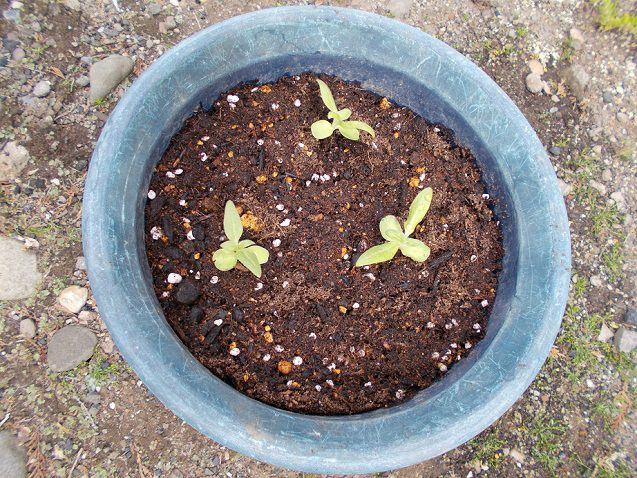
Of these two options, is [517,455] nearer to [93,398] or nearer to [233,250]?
[233,250]

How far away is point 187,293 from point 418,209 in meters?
0.59

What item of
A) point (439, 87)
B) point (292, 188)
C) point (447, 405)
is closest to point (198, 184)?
point (292, 188)

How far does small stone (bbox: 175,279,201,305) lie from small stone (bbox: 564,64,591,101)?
1651 mm

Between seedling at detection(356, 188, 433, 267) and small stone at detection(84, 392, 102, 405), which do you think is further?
small stone at detection(84, 392, 102, 405)

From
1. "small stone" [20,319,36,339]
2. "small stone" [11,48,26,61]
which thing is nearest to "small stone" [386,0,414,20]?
"small stone" [11,48,26,61]

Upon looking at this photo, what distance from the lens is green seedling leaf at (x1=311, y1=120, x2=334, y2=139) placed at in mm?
1255

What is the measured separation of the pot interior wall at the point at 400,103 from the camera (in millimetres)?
1219

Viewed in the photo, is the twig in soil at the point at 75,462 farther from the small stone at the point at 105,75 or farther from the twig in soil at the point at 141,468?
the small stone at the point at 105,75

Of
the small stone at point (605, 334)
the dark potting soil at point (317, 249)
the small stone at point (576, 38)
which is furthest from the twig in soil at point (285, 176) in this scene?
the small stone at point (576, 38)

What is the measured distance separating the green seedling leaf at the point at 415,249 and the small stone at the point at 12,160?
4.08 feet

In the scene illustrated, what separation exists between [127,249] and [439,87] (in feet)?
2.77

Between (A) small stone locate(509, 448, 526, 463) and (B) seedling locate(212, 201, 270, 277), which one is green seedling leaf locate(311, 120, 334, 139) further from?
(A) small stone locate(509, 448, 526, 463)

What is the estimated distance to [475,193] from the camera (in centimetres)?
134

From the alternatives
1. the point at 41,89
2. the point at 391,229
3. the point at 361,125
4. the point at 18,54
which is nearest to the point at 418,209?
the point at 391,229
